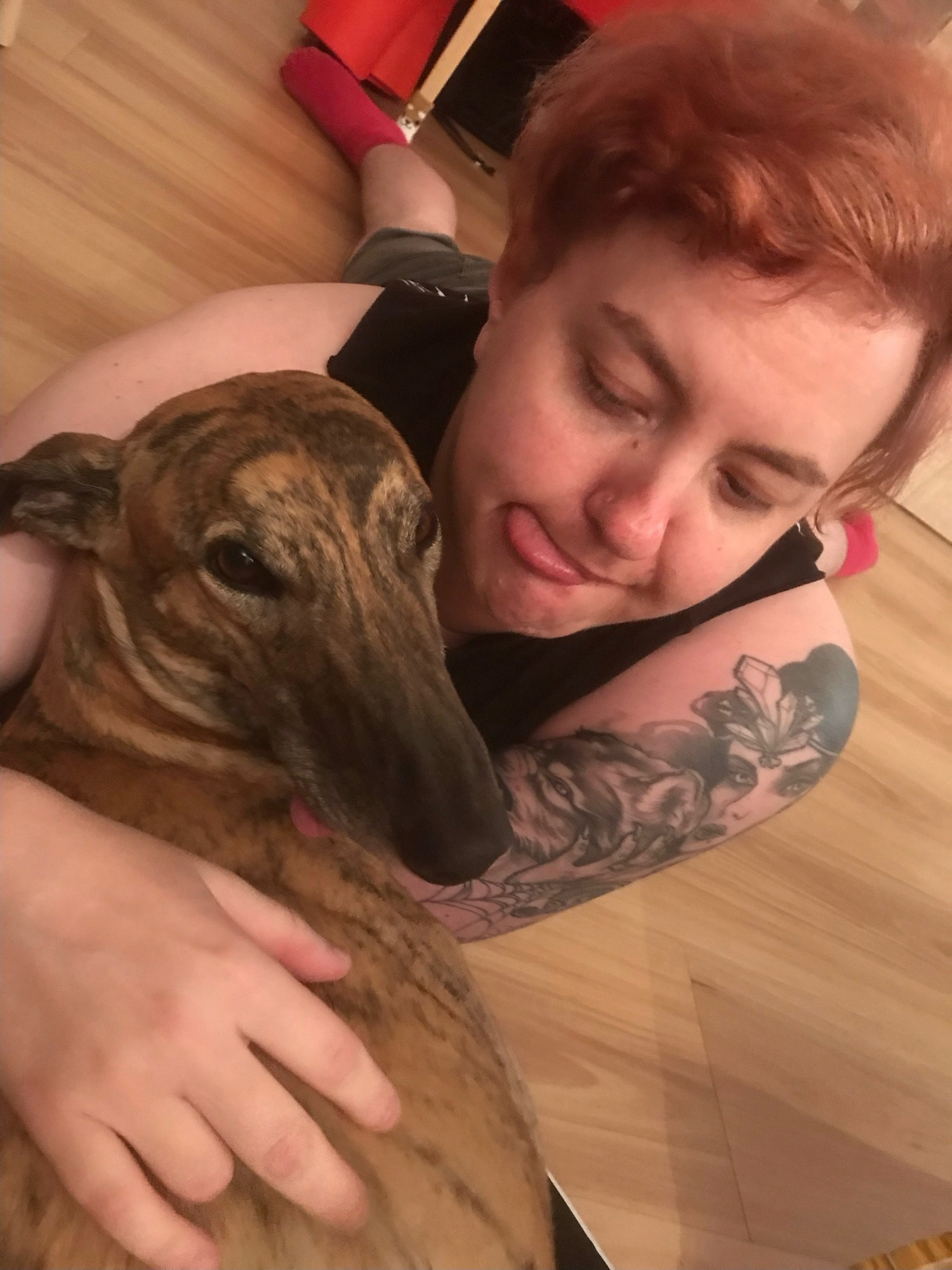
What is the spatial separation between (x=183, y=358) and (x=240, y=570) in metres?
0.48

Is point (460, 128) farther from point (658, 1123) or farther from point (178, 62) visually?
point (658, 1123)

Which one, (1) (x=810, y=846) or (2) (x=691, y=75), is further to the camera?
(1) (x=810, y=846)

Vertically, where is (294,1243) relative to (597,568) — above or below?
below

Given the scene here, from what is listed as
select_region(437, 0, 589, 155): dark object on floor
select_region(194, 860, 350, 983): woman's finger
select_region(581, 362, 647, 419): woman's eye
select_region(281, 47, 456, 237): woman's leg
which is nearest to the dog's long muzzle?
select_region(194, 860, 350, 983): woman's finger

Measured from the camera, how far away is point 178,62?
84.3 inches

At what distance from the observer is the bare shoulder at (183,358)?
118 centimetres

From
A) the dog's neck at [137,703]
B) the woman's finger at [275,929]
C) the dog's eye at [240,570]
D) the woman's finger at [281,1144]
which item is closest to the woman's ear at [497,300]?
the dog's eye at [240,570]

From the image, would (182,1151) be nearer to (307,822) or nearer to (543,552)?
(307,822)

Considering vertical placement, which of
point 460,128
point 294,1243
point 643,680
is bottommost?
point 294,1243

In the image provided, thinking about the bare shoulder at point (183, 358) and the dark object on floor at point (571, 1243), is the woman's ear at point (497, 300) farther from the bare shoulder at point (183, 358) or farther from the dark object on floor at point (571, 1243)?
the dark object on floor at point (571, 1243)

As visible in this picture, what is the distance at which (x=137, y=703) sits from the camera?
0.99m

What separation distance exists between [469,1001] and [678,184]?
902 millimetres

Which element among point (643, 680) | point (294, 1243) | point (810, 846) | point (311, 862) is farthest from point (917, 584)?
point (294, 1243)

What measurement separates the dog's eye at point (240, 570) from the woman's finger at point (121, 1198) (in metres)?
0.49
